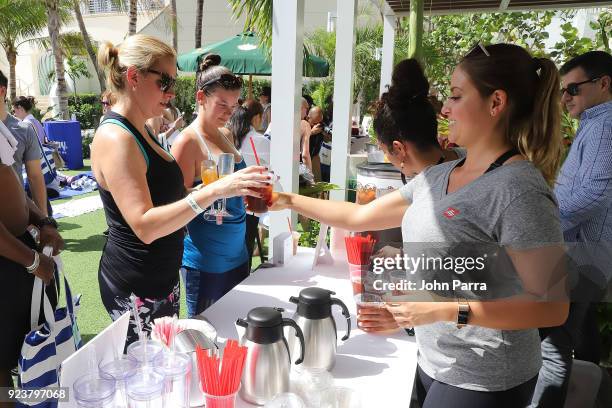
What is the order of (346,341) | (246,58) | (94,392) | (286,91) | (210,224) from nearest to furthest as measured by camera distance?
(94,392) < (346,341) < (210,224) < (286,91) < (246,58)

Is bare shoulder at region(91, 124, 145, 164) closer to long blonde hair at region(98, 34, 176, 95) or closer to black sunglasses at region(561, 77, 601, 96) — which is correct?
long blonde hair at region(98, 34, 176, 95)

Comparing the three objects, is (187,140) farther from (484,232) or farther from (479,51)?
(484,232)

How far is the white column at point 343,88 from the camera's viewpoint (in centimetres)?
515

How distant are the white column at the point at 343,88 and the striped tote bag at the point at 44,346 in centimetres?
373

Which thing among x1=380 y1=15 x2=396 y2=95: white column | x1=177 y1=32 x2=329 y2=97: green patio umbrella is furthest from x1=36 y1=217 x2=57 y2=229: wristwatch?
x1=177 y1=32 x2=329 y2=97: green patio umbrella

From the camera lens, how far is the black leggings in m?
1.37

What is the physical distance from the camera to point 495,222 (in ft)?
4.09

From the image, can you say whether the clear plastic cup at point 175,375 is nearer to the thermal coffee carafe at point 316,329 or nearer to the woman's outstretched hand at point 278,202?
the thermal coffee carafe at point 316,329

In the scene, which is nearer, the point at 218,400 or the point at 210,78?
the point at 218,400

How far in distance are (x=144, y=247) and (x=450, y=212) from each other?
1215 mm

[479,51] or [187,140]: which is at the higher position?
[479,51]

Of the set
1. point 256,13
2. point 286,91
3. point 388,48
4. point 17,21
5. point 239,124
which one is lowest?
point 239,124

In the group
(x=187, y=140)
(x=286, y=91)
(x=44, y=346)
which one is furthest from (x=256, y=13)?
(x=44, y=346)

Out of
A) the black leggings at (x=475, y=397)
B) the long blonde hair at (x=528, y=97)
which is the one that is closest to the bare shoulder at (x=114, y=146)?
the long blonde hair at (x=528, y=97)
